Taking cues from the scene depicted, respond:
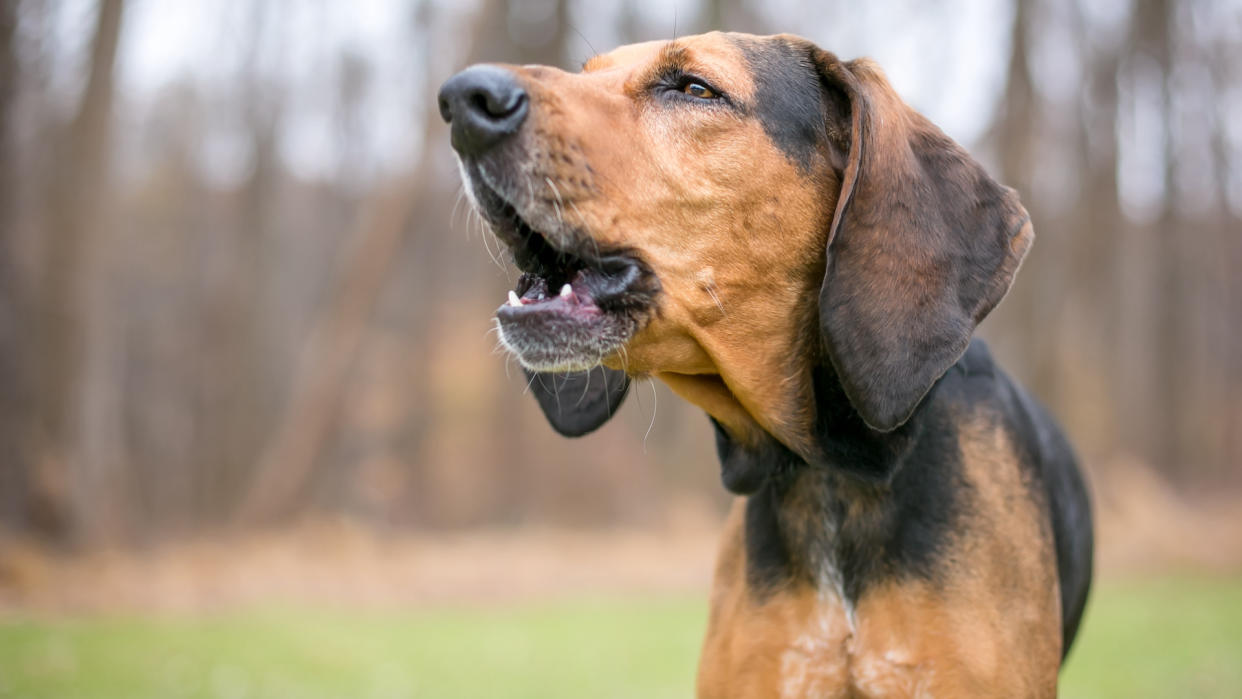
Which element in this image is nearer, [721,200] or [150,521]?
[721,200]

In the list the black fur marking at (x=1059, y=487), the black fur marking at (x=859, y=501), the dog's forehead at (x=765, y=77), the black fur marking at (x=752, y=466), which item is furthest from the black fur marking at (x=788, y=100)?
the black fur marking at (x=1059, y=487)

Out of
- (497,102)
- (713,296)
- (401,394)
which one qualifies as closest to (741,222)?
(713,296)

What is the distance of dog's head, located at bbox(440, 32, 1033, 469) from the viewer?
2.91 m

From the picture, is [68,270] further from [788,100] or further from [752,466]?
[788,100]

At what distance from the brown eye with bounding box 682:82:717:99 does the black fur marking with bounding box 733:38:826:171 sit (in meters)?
0.13

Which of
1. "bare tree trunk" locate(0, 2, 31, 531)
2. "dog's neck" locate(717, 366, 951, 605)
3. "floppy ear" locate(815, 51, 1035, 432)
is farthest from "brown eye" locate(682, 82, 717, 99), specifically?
"bare tree trunk" locate(0, 2, 31, 531)

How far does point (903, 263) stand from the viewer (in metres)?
2.98

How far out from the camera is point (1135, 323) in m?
27.3

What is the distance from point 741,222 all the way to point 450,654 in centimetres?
723

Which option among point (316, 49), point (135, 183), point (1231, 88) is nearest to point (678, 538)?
point (316, 49)

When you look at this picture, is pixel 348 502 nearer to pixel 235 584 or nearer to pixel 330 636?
pixel 235 584

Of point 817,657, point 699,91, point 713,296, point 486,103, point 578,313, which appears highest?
point 699,91

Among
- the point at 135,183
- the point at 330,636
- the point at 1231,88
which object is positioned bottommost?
the point at 330,636

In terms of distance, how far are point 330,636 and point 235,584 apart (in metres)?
3.62
